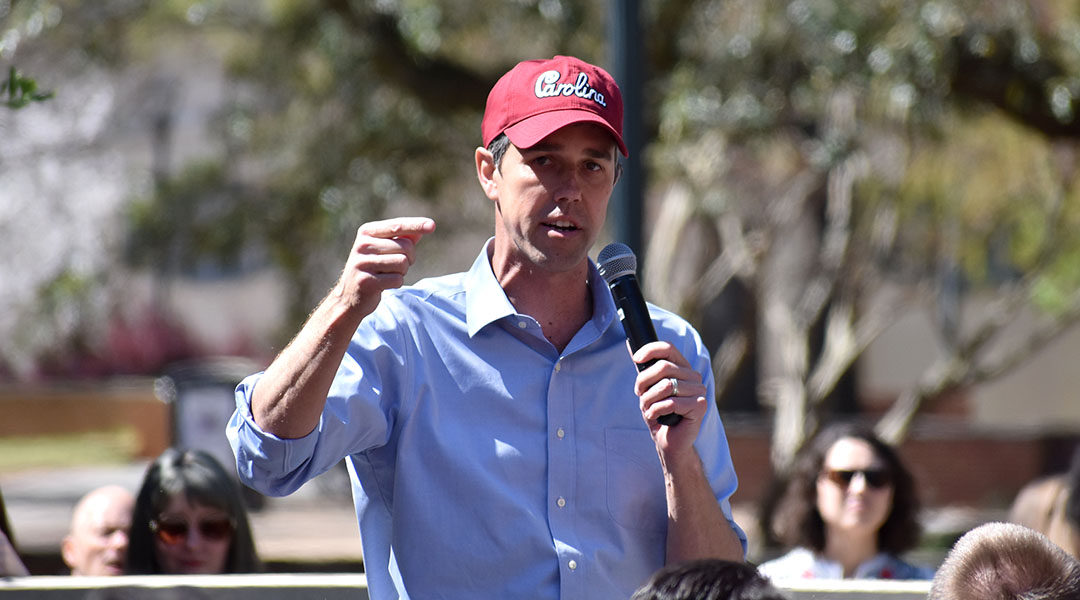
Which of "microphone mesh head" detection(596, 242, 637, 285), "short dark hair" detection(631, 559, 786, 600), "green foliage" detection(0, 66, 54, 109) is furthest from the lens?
"green foliage" detection(0, 66, 54, 109)

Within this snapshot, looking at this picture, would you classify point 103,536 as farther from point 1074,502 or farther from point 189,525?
point 1074,502

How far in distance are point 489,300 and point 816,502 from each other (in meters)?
2.57

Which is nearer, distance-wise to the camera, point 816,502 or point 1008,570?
point 1008,570

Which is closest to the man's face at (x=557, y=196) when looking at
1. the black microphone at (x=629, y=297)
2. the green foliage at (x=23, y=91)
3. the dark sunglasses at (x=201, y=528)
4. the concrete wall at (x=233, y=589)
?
the black microphone at (x=629, y=297)

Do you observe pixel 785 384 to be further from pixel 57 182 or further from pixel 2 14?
pixel 57 182

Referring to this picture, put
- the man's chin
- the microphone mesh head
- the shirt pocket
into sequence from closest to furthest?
the shirt pocket
the microphone mesh head
the man's chin

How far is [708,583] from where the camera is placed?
2072mm

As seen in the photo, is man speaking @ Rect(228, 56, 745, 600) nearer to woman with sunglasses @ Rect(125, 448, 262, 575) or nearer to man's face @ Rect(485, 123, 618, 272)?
man's face @ Rect(485, 123, 618, 272)

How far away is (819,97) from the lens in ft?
28.9

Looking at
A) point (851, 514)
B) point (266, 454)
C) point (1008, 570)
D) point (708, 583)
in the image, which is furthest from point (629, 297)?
point (851, 514)

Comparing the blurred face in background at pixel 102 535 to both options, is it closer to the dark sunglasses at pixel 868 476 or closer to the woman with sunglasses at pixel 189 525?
the woman with sunglasses at pixel 189 525

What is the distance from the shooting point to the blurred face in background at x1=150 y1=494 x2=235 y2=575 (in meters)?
3.96

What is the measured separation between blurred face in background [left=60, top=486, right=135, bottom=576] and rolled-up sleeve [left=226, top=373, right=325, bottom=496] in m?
2.03

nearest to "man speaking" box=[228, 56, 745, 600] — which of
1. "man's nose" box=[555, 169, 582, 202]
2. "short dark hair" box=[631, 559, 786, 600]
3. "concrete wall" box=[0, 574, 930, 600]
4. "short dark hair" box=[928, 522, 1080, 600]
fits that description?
"man's nose" box=[555, 169, 582, 202]
